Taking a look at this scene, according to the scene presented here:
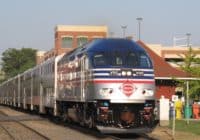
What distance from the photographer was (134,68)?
20375mm

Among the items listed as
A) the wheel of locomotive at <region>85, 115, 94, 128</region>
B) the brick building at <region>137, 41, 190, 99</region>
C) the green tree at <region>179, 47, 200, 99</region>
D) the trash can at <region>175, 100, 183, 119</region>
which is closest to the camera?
the wheel of locomotive at <region>85, 115, 94, 128</region>

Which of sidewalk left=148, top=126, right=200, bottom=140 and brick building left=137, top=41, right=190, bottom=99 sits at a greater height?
brick building left=137, top=41, right=190, bottom=99

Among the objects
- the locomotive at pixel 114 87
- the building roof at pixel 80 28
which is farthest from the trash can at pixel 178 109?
the building roof at pixel 80 28

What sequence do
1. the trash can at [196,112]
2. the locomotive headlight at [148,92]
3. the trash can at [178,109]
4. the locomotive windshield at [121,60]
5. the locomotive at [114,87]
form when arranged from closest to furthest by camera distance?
the locomotive at [114,87]
the locomotive headlight at [148,92]
the locomotive windshield at [121,60]
the trash can at [178,109]
the trash can at [196,112]

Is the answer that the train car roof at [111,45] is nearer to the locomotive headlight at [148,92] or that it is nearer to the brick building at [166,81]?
the locomotive headlight at [148,92]

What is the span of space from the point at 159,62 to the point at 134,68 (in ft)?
92.3

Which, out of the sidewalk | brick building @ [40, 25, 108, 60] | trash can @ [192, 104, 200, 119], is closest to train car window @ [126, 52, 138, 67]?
the sidewalk

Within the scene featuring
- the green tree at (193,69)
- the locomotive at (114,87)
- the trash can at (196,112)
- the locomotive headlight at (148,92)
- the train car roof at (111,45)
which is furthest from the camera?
the green tree at (193,69)

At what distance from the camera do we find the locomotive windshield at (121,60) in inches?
805

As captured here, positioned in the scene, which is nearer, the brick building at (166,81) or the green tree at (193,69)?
the green tree at (193,69)

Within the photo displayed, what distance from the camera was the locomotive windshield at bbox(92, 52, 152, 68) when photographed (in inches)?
805

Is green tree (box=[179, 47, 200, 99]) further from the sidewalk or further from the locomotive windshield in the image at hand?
the locomotive windshield

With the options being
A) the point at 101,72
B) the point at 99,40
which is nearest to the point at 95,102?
the point at 101,72

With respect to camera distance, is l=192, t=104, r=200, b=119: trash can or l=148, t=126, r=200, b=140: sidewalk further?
l=192, t=104, r=200, b=119: trash can
